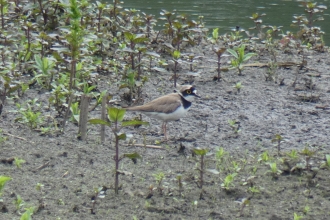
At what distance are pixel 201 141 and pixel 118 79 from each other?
2.17 metres

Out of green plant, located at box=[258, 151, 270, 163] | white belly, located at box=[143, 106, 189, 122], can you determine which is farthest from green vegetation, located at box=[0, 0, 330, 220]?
white belly, located at box=[143, 106, 189, 122]

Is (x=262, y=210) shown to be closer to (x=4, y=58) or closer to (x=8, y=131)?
(x=8, y=131)

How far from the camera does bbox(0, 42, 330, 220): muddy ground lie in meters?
5.12

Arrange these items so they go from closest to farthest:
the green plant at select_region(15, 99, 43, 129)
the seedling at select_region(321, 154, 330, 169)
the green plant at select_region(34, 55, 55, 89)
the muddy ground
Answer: the muddy ground → the seedling at select_region(321, 154, 330, 169) → the green plant at select_region(15, 99, 43, 129) → the green plant at select_region(34, 55, 55, 89)

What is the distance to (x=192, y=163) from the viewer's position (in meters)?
6.13

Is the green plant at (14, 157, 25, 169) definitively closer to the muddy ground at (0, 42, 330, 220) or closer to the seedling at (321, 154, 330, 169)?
the muddy ground at (0, 42, 330, 220)

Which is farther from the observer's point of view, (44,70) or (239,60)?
(239,60)

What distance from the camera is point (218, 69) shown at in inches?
350

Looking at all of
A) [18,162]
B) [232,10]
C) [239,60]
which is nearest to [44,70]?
[18,162]

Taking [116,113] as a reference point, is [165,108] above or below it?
below

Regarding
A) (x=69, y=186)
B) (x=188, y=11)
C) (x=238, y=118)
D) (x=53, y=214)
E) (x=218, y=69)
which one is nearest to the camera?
(x=53, y=214)

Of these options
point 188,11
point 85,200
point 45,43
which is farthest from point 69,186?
point 188,11

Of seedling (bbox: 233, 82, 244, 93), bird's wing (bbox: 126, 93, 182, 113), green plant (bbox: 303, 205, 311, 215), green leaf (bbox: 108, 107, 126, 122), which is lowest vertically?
seedling (bbox: 233, 82, 244, 93)

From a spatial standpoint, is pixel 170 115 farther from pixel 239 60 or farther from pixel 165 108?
pixel 239 60
